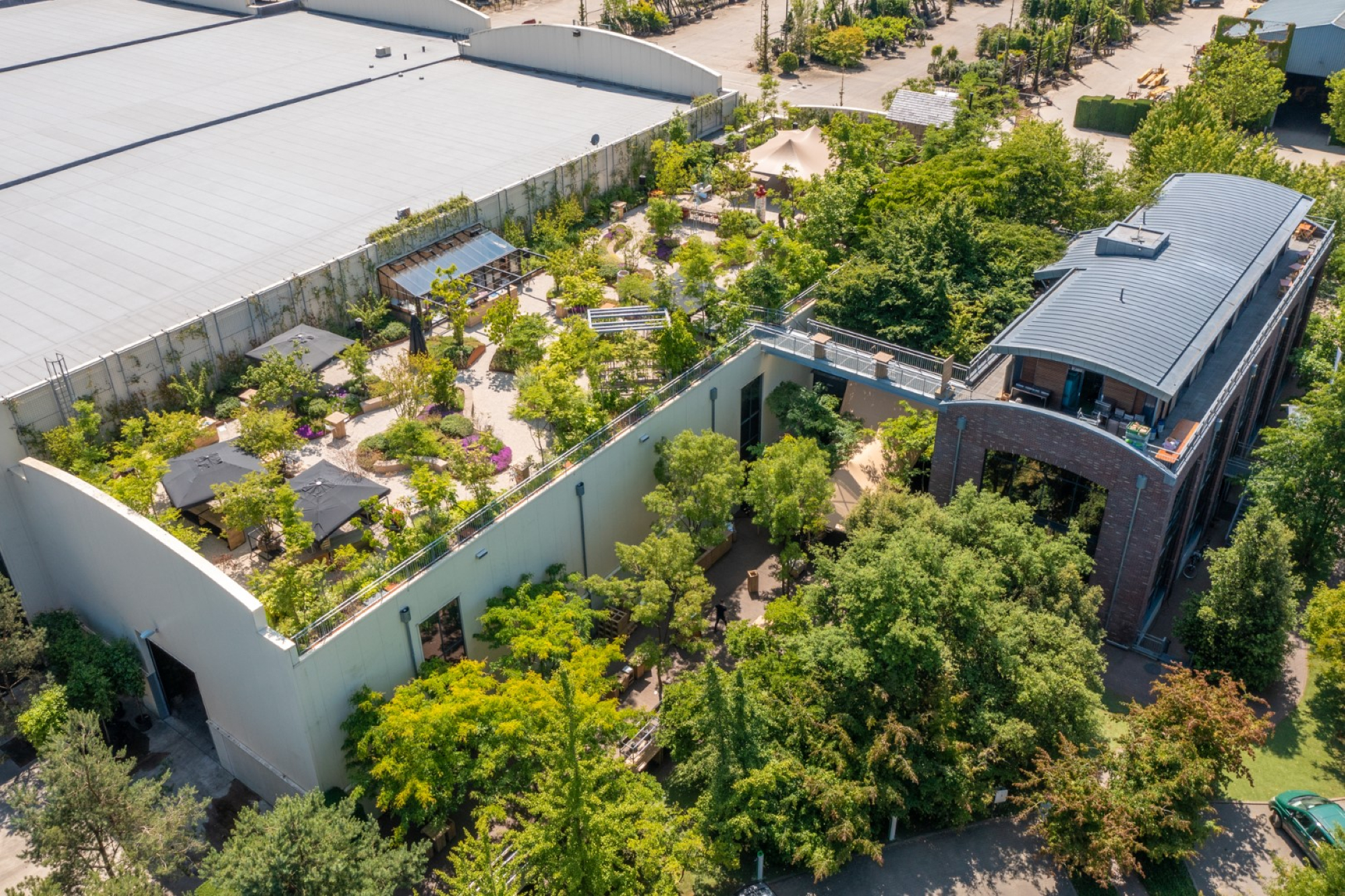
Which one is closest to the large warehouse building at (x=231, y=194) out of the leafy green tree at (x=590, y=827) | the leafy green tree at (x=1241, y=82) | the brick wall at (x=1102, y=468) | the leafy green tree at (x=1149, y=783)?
the leafy green tree at (x=590, y=827)

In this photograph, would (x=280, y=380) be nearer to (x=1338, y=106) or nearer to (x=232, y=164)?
(x=232, y=164)

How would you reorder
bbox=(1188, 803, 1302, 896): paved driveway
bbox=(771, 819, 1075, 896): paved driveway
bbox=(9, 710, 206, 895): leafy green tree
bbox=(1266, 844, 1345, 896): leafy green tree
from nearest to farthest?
1. bbox=(1266, 844, 1345, 896): leafy green tree
2. bbox=(9, 710, 206, 895): leafy green tree
3. bbox=(1188, 803, 1302, 896): paved driveway
4. bbox=(771, 819, 1075, 896): paved driveway

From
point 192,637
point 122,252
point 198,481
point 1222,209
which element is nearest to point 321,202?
point 122,252

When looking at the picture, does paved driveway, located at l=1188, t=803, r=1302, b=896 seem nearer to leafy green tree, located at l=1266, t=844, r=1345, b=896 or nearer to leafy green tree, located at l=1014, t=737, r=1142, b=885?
leafy green tree, located at l=1014, t=737, r=1142, b=885

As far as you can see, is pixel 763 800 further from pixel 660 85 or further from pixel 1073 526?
pixel 660 85

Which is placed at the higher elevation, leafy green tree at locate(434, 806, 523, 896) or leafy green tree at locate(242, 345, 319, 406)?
leafy green tree at locate(242, 345, 319, 406)

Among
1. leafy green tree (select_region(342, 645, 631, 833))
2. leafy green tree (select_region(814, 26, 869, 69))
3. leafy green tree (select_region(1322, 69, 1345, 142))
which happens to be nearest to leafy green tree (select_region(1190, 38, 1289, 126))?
leafy green tree (select_region(1322, 69, 1345, 142))

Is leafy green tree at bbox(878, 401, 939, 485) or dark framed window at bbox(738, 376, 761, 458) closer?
leafy green tree at bbox(878, 401, 939, 485)
